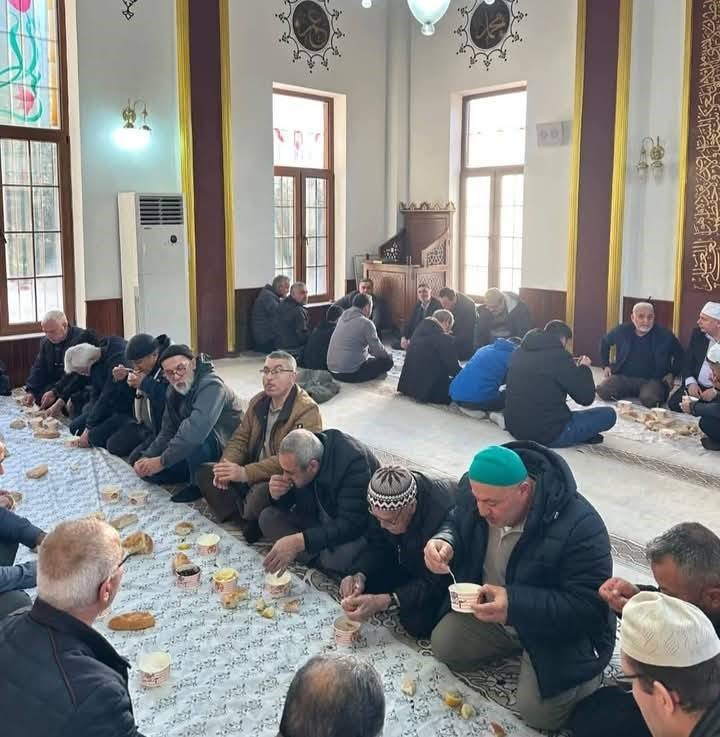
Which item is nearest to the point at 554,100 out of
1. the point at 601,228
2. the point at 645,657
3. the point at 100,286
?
the point at 601,228

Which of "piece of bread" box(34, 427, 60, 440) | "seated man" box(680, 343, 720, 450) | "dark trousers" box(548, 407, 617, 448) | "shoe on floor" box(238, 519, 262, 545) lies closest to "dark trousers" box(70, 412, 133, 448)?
"piece of bread" box(34, 427, 60, 440)

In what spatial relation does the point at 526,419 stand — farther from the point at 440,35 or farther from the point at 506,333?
the point at 440,35

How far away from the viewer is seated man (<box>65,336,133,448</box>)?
529cm

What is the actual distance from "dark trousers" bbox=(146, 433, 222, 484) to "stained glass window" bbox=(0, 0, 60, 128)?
4.18 metres

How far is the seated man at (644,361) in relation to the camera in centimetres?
651

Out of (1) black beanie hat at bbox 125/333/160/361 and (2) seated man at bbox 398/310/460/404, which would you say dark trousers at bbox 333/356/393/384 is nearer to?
(2) seated man at bbox 398/310/460/404

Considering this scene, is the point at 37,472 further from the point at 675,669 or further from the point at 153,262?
the point at 675,669

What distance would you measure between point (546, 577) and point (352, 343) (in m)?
4.88

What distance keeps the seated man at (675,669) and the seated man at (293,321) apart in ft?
22.6

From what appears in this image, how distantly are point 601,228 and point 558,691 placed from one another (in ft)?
20.4

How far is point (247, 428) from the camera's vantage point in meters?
4.08

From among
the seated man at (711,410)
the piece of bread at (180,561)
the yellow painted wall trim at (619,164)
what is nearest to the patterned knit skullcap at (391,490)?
the piece of bread at (180,561)

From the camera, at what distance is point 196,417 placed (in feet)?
14.1

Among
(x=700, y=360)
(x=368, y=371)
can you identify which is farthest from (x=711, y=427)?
(x=368, y=371)
